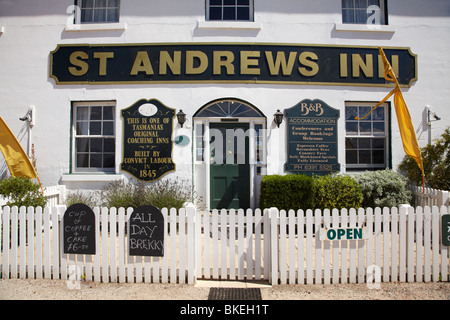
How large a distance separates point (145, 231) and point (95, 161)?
4422 millimetres

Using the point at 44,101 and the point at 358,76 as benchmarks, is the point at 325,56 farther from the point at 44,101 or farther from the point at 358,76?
the point at 44,101

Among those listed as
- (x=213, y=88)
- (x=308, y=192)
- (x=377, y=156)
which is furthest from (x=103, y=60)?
(x=377, y=156)

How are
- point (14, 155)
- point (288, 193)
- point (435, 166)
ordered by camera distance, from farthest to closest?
1. point (435, 166)
2. point (288, 193)
3. point (14, 155)

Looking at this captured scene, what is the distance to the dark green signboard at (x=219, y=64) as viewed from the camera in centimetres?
724

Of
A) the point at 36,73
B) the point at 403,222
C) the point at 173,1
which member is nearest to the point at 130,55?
the point at 173,1

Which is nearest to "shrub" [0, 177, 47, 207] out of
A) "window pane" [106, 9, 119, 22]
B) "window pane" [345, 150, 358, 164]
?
"window pane" [106, 9, 119, 22]

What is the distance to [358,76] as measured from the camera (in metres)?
7.31

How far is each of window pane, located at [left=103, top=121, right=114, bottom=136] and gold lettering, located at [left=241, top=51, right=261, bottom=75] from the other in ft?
11.9

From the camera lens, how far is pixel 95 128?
7.52 metres

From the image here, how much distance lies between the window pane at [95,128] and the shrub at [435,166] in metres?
7.74

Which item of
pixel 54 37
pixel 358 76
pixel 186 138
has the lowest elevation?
pixel 186 138

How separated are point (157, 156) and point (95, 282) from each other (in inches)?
146

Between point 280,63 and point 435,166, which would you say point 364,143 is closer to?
point 435,166

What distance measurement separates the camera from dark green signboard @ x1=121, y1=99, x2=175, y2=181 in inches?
281
